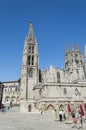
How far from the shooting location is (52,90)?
180 ft

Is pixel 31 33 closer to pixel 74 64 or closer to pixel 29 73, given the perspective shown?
pixel 29 73

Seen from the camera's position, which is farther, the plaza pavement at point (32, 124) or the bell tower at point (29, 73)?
the bell tower at point (29, 73)

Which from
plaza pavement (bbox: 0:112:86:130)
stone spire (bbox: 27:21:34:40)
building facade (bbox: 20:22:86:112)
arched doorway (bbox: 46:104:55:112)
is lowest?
plaza pavement (bbox: 0:112:86:130)

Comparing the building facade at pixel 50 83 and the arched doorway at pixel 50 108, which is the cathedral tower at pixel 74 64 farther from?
the arched doorway at pixel 50 108

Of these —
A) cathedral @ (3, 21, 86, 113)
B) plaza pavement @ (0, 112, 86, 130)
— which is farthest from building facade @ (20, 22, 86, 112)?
plaza pavement @ (0, 112, 86, 130)

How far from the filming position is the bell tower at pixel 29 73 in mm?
64688

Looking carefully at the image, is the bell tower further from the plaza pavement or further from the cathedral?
the plaza pavement

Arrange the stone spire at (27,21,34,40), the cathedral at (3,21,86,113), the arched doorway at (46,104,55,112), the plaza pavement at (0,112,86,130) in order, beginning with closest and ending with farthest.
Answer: the plaza pavement at (0,112,86,130) < the arched doorway at (46,104,55,112) < the cathedral at (3,21,86,113) < the stone spire at (27,21,34,40)

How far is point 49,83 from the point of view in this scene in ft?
183

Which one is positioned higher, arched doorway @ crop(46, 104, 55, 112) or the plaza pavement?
arched doorway @ crop(46, 104, 55, 112)

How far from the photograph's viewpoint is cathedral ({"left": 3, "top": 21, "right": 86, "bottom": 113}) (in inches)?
2106

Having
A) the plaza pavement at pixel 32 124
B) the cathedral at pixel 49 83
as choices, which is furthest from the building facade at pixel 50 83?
the plaza pavement at pixel 32 124

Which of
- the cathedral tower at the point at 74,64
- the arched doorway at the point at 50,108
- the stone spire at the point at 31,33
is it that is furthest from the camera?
the stone spire at the point at 31,33

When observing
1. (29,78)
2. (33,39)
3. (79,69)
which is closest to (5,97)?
(29,78)
